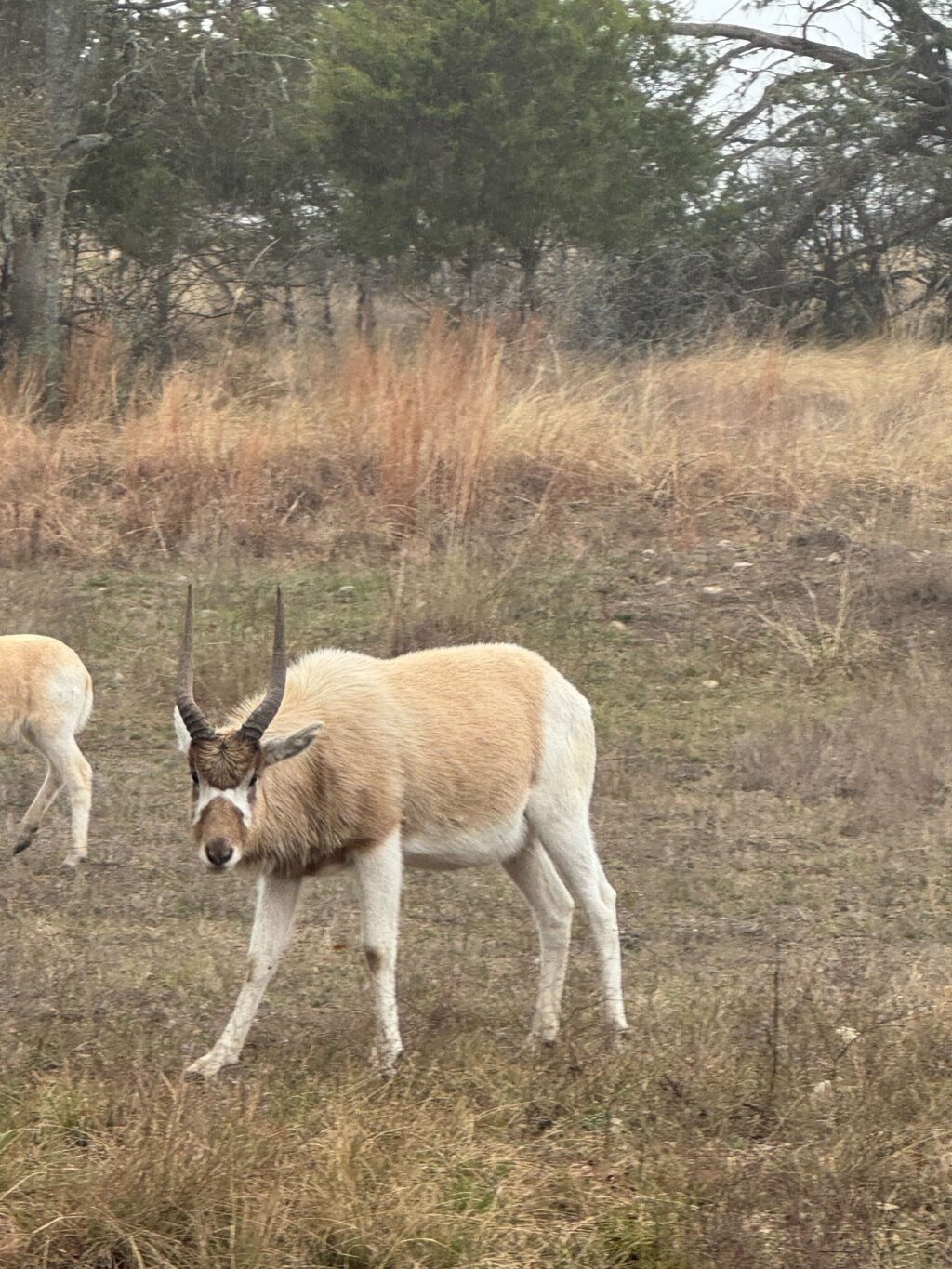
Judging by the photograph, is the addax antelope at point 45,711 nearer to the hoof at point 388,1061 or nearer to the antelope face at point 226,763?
the antelope face at point 226,763

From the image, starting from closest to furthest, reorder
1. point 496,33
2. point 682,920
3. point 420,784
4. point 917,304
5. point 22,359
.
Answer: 1. point 420,784
2. point 682,920
3. point 22,359
4. point 496,33
5. point 917,304

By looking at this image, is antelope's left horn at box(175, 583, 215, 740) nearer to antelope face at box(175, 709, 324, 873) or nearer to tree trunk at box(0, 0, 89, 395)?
antelope face at box(175, 709, 324, 873)

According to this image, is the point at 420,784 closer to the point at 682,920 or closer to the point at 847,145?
the point at 682,920

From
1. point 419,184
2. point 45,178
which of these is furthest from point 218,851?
point 419,184

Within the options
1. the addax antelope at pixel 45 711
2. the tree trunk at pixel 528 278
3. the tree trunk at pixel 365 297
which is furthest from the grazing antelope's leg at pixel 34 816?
the tree trunk at pixel 365 297

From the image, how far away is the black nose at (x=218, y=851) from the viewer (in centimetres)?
502

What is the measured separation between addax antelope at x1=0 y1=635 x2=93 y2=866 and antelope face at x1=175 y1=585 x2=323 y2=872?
2.70m

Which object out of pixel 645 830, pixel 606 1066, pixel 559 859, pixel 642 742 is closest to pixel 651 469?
pixel 642 742

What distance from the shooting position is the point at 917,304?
19172 mm

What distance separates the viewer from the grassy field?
4219 mm

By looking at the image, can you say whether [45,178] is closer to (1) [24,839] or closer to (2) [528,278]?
(2) [528,278]

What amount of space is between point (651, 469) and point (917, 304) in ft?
24.8

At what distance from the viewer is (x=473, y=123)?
1716 cm

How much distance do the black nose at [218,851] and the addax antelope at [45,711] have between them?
9.22 ft
